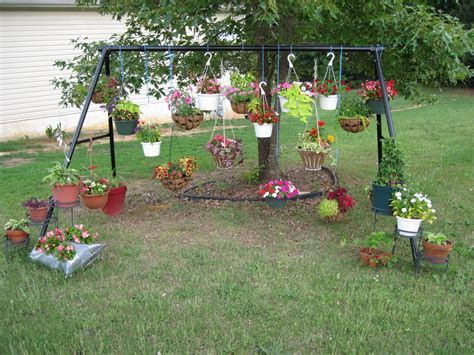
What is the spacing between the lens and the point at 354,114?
6.05m

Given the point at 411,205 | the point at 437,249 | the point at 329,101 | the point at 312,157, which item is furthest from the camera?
the point at 312,157

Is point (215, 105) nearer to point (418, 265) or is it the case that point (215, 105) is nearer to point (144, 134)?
point (144, 134)

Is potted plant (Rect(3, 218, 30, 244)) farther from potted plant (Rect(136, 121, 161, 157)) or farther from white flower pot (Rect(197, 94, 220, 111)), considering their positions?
white flower pot (Rect(197, 94, 220, 111))

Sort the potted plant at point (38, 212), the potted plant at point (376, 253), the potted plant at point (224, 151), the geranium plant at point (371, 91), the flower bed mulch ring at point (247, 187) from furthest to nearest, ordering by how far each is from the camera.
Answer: the flower bed mulch ring at point (247, 187) < the potted plant at point (224, 151) < the geranium plant at point (371, 91) < the potted plant at point (38, 212) < the potted plant at point (376, 253)

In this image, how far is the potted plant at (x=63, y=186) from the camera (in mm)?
5172

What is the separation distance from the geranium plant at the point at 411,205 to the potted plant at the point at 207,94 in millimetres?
2114

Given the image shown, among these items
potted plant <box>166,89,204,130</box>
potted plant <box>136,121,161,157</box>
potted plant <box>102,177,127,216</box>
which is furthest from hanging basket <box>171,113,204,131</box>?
potted plant <box>102,177,127,216</box>

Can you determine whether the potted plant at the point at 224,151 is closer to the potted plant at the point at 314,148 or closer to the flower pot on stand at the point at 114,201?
the potted plant at the point at 314,148

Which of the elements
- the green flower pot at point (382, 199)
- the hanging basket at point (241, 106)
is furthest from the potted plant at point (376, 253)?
the hanging basket at point (241, 106)

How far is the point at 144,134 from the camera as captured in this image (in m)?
6.04

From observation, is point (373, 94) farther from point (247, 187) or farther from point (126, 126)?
point (126, 126)

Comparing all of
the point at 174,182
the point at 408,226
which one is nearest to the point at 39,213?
the point at 174,182

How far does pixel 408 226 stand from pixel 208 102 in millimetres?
2401

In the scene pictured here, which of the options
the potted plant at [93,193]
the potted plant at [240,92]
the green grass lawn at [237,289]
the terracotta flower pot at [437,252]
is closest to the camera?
the green grass lawn at [237,289]
